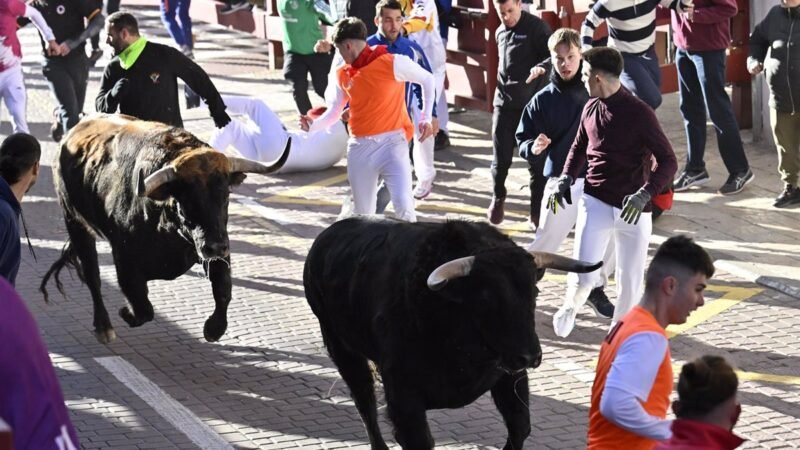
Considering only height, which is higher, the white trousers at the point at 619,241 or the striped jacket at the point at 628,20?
the striped jacket at the point at 628,20

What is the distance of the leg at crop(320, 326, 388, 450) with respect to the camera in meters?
8.14

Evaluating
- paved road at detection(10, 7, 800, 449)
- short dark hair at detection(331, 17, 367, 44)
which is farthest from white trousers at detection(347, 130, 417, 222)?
paved road at detection(10, 7, 800, 449)

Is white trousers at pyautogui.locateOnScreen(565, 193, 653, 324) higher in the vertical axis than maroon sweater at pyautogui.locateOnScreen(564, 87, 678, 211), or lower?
lower

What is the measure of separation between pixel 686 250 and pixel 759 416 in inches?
128

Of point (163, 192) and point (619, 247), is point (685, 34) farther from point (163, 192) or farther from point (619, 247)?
point (163, 192)

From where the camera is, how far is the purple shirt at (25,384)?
396 cm

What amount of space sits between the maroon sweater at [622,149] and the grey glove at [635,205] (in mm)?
62

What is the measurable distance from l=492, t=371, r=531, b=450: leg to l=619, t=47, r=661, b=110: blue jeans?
6405mm

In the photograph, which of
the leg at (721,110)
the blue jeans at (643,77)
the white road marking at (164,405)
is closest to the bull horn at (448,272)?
the white road marking at (164,405)

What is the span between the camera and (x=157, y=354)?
10367mm

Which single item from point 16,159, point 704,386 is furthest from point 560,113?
point 704,386

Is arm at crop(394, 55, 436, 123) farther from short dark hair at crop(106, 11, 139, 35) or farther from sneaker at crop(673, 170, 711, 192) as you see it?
sneaker at crop(673, 170, 711, 192)

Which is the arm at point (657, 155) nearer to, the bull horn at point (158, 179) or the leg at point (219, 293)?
the leg at point (219, 293)

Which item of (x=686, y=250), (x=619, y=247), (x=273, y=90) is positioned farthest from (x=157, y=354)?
(x=273, y=90)
